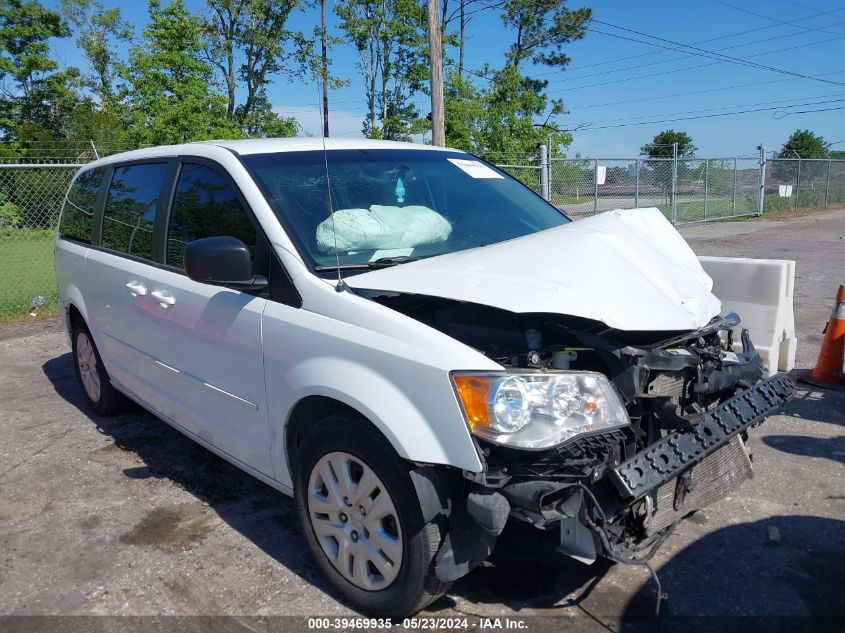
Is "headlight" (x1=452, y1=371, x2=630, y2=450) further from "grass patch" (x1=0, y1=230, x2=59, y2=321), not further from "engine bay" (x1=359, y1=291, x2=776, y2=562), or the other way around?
"grass patch" (x1=0, y1=230, x2=59, y2=321)

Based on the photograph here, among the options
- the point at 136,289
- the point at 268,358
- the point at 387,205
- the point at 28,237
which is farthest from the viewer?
the point at 28,237

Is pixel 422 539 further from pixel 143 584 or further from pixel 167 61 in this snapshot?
pixel 167 61

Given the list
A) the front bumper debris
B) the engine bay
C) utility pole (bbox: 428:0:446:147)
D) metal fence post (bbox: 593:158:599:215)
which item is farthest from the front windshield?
metal fence post (bbox: 593:158:599:215)

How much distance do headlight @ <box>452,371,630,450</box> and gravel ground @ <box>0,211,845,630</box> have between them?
919 millimetres

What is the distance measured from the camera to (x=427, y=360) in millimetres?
2471

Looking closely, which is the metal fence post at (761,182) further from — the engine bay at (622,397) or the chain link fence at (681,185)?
the engine bay at (622,397)

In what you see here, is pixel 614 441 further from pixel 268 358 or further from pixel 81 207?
pixel 81 207

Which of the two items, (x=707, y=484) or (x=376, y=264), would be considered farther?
(x=376, y=264)

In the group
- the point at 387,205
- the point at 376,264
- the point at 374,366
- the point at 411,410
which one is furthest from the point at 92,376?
the point at 411,410

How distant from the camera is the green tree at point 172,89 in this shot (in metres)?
22.6

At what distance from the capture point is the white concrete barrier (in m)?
5.06

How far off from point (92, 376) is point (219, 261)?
2996 mm

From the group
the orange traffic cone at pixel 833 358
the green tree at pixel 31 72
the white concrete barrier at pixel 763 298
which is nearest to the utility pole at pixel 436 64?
the white concrete barrier at pixel 763 298

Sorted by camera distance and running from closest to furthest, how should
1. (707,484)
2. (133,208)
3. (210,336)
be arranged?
(707,484) < (210,336) < (133,208)
